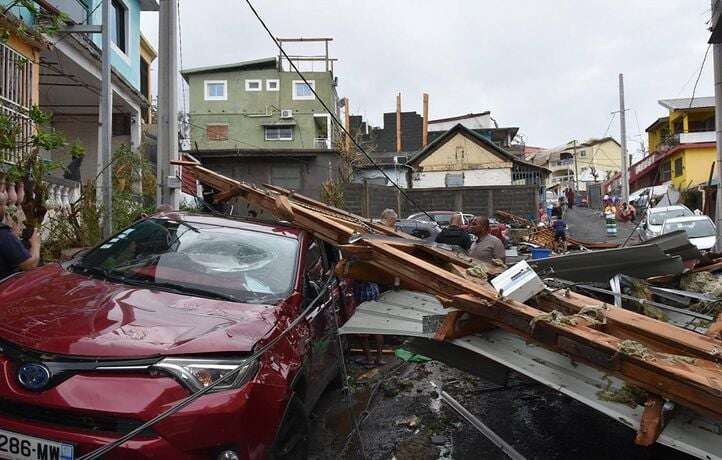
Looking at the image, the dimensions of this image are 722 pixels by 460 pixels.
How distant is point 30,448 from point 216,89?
3837 cm

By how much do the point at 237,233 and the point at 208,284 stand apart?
2.68 ft

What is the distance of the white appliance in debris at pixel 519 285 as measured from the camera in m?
3.00

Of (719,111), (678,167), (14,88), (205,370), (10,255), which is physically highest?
(678,167)

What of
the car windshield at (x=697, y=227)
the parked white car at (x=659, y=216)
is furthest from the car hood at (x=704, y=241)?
the parked white car at (x=659, y=216)

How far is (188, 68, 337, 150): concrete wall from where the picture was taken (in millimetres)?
37312

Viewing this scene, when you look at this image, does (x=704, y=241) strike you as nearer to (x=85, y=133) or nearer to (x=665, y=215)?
(x=665, y=215)

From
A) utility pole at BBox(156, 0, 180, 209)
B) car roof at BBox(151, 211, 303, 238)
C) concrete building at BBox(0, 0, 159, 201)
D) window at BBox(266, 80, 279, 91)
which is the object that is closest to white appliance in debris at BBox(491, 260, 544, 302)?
car roof at BBox(151, 211, 303, 238)

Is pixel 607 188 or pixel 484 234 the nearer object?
pixel 484 234

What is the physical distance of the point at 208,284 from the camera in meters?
3.65

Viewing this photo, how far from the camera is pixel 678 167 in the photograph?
1517 inches

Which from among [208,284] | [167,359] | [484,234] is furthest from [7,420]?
[484,234]

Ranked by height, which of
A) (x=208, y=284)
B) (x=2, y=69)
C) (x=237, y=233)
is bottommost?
(x=208, y=284)

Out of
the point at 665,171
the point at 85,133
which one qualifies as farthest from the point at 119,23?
the point at 665,171

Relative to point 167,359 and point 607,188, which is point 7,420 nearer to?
point 167,359
